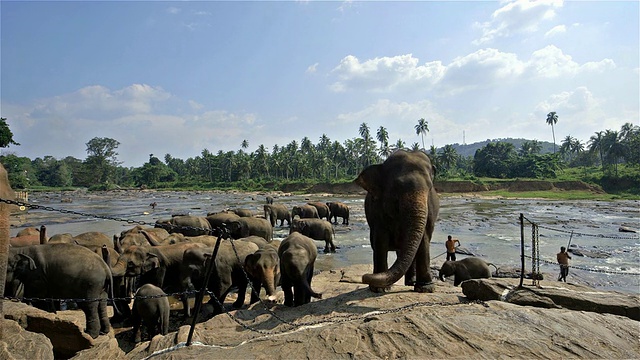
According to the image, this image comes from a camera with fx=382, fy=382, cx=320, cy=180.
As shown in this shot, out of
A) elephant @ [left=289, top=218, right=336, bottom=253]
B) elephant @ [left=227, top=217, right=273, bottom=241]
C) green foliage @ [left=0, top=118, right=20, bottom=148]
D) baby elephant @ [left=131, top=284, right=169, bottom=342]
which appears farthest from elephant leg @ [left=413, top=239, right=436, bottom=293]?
green foliage @ [left=0, top=118, right=20, bottom=148]

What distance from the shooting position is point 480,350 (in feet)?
15.0

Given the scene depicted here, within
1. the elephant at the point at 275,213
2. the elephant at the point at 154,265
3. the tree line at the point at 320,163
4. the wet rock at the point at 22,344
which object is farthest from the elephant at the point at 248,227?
the tree line at the point at 320,163

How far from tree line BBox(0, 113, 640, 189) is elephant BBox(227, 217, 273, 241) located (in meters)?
62.6

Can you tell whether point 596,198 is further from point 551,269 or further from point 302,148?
point 302,148

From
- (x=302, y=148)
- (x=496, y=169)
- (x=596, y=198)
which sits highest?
(x=302, y=148)

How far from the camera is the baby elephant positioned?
7520 mm

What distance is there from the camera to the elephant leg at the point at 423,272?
798 cm

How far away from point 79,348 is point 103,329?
5.69 ft

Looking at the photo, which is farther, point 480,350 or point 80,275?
point 80,275

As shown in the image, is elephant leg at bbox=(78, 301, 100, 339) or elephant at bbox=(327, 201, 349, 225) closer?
elephant leg at bbox=(78, 301, 100, 339)

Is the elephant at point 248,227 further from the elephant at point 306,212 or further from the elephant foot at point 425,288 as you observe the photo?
the elephant foot at point 425,288

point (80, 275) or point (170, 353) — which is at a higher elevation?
point (80, 275)

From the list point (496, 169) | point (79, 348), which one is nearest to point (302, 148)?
point (496, 169)

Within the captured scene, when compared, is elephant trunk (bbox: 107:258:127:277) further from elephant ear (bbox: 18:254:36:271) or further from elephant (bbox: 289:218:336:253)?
elephant (bbox: 289:218:336:253)
